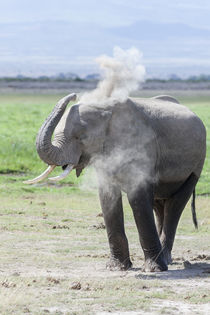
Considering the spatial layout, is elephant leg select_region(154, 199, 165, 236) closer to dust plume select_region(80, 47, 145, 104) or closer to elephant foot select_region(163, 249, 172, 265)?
elephant foot select_region(163, 249, 172, 265)

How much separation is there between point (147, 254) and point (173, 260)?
3.10 ft

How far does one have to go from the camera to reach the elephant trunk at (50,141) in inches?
346

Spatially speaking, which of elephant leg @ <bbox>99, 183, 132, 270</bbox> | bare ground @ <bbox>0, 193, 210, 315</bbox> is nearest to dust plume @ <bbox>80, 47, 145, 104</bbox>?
elephant leg @ <bbox>99, 183, 132, 270</bbox>

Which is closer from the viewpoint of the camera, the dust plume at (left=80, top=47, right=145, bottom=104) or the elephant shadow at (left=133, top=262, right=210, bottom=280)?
the elephant shadow at (left=133, top=262, right=210, bottom=280)

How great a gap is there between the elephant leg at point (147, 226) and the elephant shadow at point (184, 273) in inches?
6.5

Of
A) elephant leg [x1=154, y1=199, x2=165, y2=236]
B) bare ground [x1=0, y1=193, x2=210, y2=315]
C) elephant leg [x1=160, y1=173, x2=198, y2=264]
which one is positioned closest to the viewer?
bare ground [x1=0, y1=193, x2=210, y2=315]

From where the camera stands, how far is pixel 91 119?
9.37m

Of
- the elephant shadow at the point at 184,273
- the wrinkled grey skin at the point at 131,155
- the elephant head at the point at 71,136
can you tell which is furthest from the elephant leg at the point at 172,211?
the elephant head at the point at 71,136

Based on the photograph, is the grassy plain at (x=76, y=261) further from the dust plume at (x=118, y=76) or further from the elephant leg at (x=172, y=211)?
the dust plume at (x=118, y=76)

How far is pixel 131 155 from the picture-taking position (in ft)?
31.6

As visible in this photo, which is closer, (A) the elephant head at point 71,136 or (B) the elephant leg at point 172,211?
(A) the elephant head at point 71,136

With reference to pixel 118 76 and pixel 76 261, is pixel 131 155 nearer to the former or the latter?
pixel 118 76

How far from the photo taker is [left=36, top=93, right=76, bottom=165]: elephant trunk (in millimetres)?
8781

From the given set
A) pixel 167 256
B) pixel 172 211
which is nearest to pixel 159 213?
pixel 172 211
